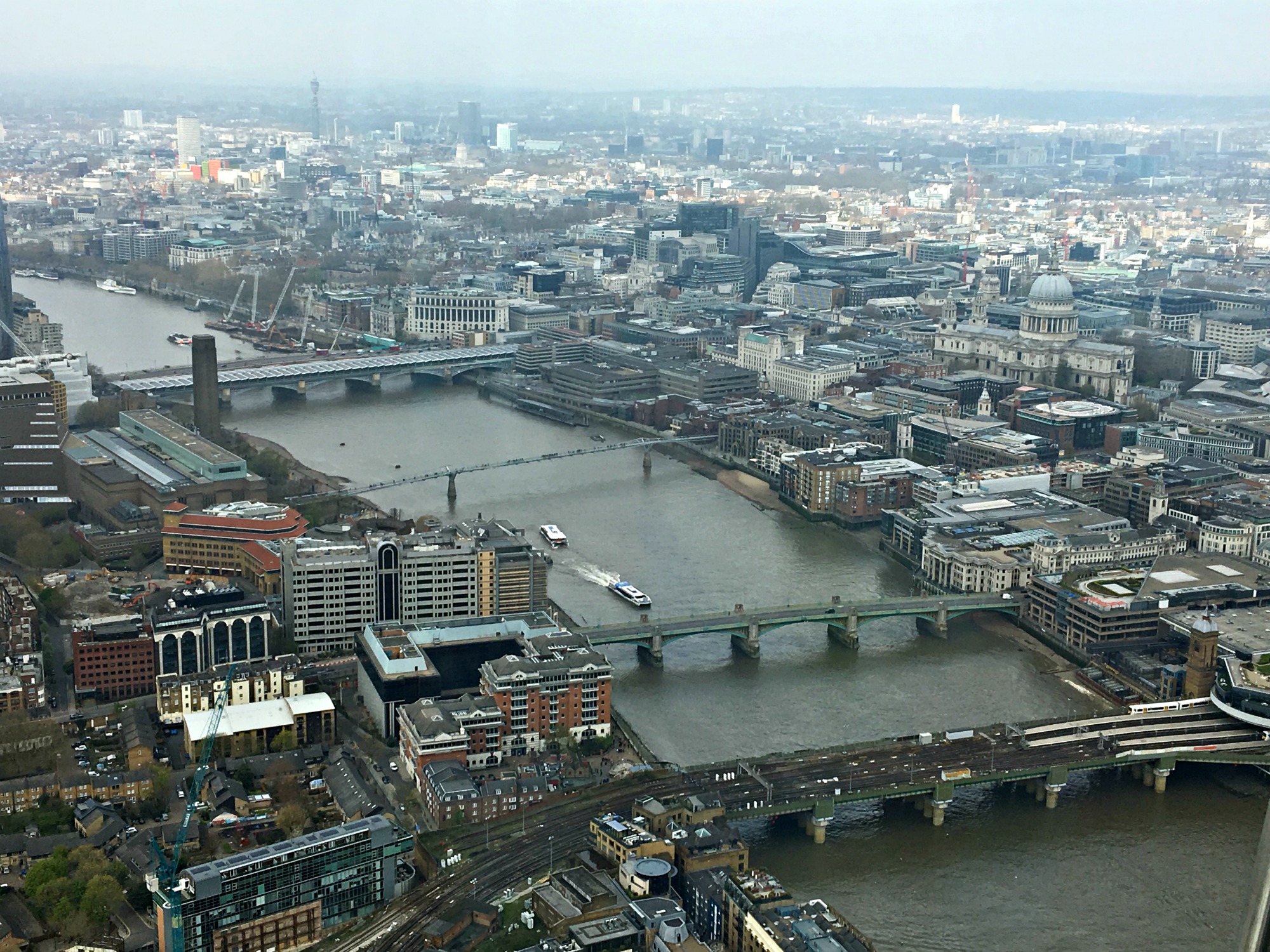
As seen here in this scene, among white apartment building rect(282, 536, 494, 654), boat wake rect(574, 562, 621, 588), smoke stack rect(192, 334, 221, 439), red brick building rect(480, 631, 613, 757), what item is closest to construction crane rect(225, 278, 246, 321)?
smoke stack rect(192, 334, 221, 439)

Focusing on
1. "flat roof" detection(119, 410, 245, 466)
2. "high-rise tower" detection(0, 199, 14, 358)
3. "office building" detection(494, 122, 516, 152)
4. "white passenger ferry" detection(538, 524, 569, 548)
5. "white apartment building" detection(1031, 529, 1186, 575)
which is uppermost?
"office building" detection(494, 122, 516, 152)

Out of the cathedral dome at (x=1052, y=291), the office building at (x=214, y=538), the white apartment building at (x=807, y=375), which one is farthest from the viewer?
the cathedral dome at (x=1052, y=291)

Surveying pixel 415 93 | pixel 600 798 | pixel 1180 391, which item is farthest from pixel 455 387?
pixel 415 93

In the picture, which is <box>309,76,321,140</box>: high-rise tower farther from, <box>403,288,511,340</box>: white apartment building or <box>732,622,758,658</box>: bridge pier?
<box>732,622,758,658</box>: bridge pier

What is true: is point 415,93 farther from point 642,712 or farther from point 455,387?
point 642,712

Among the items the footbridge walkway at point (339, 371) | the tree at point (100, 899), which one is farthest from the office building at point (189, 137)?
the tree at point (100, 899)

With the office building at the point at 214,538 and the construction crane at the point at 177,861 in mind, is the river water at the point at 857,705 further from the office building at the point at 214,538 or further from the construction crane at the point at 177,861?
the construction crane at the point at 177,861
